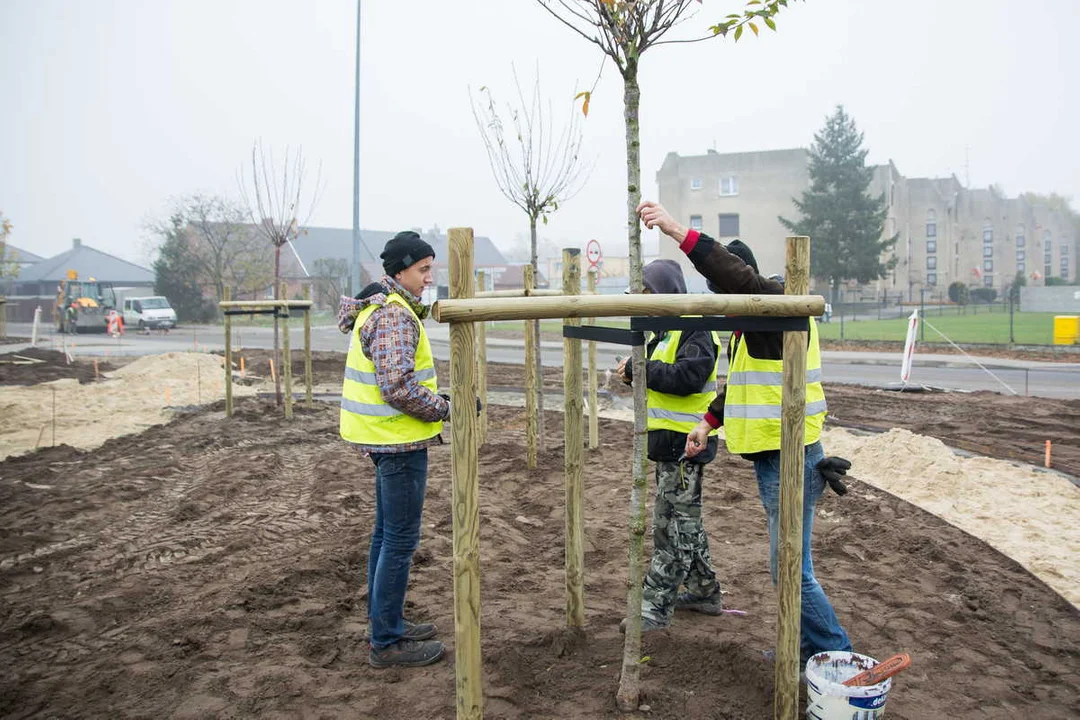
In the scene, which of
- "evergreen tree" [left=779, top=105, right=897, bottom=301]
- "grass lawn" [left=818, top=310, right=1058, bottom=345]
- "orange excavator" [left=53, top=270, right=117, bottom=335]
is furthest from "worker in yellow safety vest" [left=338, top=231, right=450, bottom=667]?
"evergreen tree" [left=779, top=105, right=897, bottom=301]

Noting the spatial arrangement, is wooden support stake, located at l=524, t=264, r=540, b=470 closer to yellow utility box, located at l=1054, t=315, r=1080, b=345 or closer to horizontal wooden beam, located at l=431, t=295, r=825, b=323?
horizontal wooden beam, located at l=431, t=295, r=825, b=323

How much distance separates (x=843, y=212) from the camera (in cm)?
4400

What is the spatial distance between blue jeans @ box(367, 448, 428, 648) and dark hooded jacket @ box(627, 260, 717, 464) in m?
1.27

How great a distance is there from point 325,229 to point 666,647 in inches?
2556

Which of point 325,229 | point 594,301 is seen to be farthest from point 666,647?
point 325,229

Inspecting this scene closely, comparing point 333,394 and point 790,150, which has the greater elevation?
point 790,150

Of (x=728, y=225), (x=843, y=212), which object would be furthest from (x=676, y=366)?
(x=728, y=225)

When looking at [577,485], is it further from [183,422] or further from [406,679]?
[183,422]

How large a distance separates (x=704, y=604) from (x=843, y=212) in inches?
1728

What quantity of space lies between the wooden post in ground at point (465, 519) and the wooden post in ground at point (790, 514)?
1.22 metres

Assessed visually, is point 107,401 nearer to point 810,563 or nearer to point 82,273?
point 810,563

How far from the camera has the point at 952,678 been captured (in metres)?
3.67

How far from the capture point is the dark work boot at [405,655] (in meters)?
3.75

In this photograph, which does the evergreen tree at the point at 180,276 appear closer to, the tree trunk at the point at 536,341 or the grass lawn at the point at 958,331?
the grass lawn at the point at 958,331
